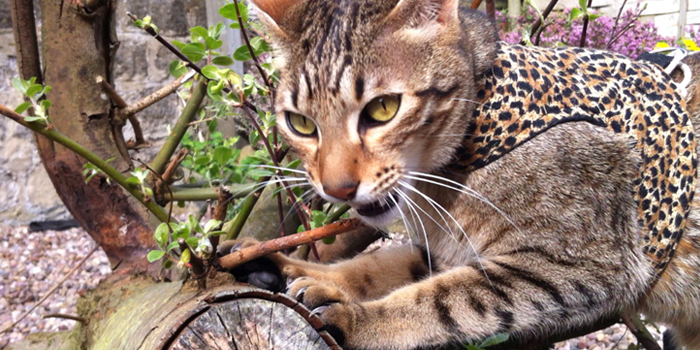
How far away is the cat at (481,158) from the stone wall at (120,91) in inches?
128

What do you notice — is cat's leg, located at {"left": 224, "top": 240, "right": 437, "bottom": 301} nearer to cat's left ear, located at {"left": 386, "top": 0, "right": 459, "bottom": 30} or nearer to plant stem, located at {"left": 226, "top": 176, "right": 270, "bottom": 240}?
plant stem, located at {"left": 226, "top": 176, "right": 270, "bottom": 240}

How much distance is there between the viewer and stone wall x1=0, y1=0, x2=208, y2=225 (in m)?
4.08

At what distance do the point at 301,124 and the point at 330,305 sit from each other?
46 cm

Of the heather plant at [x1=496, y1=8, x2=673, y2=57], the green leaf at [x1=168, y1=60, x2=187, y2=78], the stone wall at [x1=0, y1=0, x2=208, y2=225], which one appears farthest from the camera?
the heather plant at [x1=496, y1=8, x2=673, y2=57]

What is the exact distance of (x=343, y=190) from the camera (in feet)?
4.32

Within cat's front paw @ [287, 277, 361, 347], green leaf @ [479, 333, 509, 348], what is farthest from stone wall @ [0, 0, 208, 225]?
green leaf @ [479, 333, 509, 348]

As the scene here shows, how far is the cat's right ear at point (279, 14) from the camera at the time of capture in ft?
4.71

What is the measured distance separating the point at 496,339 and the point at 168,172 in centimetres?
112

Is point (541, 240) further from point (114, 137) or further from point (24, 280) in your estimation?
point (24, 280)

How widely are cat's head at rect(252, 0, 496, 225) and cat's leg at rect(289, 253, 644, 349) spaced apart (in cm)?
23

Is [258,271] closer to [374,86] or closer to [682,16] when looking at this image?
[374,86]

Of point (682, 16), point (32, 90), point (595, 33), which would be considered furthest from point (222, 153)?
point (595, 33)

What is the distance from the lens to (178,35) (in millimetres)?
4727

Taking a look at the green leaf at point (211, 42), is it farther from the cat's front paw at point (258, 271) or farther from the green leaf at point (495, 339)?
the green leaf at point (495, 339)
